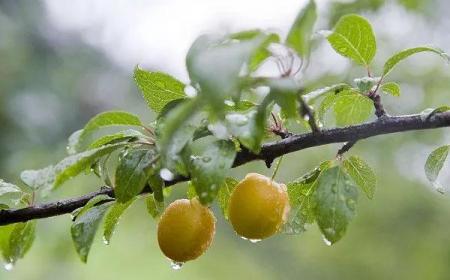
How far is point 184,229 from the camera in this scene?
76 cm

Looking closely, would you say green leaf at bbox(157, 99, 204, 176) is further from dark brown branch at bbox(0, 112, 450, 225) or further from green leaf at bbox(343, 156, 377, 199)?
green leaf at bbox(343, 156, 377, 199)

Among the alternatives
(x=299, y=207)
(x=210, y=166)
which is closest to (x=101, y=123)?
(x=210, y=166)

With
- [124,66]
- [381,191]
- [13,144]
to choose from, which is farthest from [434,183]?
[124,66]

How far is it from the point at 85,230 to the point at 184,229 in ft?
0.39

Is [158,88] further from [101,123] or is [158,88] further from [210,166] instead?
[210,166]

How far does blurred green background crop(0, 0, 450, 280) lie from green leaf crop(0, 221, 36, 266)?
1.94 m

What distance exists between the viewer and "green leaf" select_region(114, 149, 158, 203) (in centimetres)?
67

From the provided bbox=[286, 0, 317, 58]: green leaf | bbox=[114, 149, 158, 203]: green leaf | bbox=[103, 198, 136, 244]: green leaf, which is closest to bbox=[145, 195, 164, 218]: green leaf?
bbox=[103, 198, 136, 244]: green leaf

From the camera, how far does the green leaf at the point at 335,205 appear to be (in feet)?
2.26

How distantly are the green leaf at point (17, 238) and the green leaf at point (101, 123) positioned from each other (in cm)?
15

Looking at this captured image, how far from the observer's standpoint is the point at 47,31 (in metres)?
5.12

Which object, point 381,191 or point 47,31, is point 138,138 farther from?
point 47,31

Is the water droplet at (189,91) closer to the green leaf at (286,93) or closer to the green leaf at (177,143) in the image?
the green leaf at (177,143)

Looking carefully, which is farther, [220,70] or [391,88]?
[391,88]
